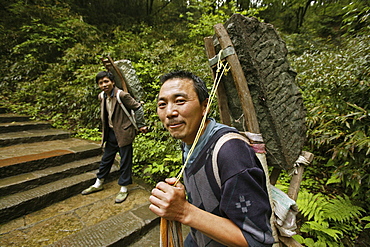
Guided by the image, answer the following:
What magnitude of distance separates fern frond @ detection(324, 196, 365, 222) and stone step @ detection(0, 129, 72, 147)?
671 cm

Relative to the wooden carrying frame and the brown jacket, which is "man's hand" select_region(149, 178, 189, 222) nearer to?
the wooden carrying frame

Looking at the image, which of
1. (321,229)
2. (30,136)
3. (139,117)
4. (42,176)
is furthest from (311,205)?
(30,136)

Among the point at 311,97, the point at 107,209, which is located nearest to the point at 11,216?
the point at 107,209

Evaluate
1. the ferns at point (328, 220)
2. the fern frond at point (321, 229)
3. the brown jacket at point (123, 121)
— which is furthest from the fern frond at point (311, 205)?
the brown jacket at point (123, 121)

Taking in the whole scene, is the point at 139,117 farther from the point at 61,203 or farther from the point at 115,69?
the point at 61,203

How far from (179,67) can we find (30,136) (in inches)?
200

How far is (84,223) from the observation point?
267cm

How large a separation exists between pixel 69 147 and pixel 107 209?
8.15 ft

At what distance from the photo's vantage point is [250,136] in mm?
1215

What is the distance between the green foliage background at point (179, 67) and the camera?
2.70 metres

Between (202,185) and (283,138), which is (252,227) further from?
(283,138)

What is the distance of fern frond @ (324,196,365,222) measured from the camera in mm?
2510

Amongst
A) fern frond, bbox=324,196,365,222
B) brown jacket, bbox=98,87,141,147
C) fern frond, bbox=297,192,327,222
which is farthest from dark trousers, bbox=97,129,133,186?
fern frond, bbox=324,196,365,222

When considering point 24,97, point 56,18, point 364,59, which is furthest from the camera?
point 56,18
